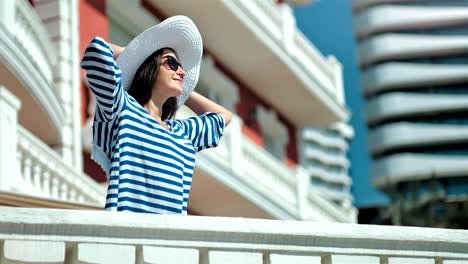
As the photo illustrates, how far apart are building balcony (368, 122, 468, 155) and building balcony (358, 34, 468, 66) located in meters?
4.48

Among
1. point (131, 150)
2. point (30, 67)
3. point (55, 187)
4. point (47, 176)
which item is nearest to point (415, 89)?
point (30, 67)

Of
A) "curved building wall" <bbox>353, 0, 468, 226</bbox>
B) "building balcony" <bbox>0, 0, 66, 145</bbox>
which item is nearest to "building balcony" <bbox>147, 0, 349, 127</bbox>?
"building balcony" <bbox>0, 0, 66, 145</bbox>

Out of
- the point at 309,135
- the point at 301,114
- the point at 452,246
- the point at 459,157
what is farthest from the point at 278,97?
the point at 309,135

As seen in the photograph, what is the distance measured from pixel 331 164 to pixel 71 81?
271ft

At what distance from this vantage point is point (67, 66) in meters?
13.2

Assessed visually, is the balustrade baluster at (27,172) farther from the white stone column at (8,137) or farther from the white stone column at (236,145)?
the white stone column at (236,145)

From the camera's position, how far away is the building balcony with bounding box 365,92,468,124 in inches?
2625

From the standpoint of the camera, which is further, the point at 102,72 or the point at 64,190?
the point at 64,190

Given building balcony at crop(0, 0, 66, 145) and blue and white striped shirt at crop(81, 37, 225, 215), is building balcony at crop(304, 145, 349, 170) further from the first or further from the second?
blue and white striped shirt at crop(81, 37, 225, 215)

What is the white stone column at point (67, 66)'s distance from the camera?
13.0 metres

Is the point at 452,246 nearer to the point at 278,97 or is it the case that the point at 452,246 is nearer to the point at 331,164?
the point at 278,97

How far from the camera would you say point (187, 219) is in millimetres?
3816

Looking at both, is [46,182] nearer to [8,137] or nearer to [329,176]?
[8,137]

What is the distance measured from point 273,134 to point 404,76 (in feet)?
155
